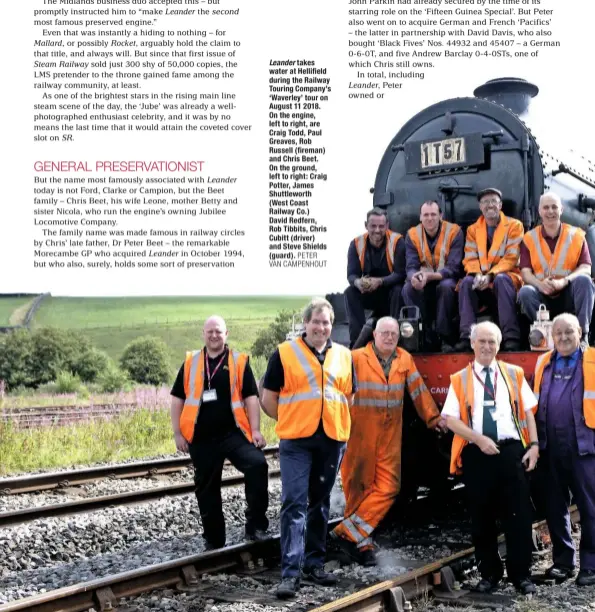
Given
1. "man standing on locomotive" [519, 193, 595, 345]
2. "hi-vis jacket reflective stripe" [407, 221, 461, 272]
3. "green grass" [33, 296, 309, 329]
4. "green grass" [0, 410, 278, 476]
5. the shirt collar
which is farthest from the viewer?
"green grass" [33, 296, 309, 329]

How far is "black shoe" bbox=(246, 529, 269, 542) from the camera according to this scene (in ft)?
20.7

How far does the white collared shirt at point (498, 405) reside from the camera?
17.5 ft

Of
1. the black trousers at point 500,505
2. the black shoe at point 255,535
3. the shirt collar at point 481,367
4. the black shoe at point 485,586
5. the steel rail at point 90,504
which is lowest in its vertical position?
the steel rail at point 90,504

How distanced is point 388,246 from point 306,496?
9.47 ft

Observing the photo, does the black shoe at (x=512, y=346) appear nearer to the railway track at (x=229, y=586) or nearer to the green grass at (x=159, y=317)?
the railway track at (x=229, y=586)

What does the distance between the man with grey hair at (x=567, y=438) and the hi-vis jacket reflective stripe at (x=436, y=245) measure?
183 centimetres

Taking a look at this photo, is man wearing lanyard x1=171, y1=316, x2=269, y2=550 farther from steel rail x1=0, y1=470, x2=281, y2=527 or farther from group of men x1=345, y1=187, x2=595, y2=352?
steel rail x1=0, y1=470, x2=281, y2=527

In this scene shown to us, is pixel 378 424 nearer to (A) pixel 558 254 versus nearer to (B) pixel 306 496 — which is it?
(B) pixel 306 496

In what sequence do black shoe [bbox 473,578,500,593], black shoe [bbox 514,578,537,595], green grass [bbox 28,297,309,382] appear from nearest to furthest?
1. black shoe [bbox 514,578,537,595]
2. black shoe [bbox 473,578,500,593]
3. green grass [bbox 28,297,309,382]

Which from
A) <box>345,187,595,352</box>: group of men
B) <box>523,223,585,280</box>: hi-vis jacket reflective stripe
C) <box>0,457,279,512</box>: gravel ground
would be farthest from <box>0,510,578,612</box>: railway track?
<box>0,457,279,512</box>: gravel ground

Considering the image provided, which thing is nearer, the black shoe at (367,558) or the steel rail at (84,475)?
the black shoe at (367,558)

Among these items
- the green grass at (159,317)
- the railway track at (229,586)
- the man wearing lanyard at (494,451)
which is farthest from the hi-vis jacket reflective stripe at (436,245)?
the green grass at (159,317)

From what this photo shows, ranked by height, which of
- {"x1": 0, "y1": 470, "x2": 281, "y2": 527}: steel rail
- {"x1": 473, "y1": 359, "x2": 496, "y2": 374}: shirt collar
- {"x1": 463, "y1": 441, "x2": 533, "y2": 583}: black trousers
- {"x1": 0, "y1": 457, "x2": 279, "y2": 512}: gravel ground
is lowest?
{"x1": 0, "y1": 457, "x2": 279, "y2": 512}: gravel ground

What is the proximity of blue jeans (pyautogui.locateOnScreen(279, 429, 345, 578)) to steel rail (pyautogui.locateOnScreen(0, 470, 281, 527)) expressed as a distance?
2.98 m
